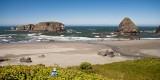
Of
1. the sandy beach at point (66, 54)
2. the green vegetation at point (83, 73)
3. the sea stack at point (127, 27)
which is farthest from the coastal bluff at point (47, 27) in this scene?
the green vegetation at point (83, 73)

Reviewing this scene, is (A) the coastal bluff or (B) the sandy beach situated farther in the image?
(A) the coastal bluff

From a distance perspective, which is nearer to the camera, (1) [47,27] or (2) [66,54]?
(2) [66,54]

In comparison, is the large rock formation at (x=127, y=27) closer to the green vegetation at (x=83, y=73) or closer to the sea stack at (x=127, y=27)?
the sea stack at (x=127, y=27)

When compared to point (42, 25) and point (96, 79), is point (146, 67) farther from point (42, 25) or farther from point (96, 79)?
point (42, 25)

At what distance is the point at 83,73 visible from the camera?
1714cm

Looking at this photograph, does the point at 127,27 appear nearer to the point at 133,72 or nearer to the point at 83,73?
the point at 133,72

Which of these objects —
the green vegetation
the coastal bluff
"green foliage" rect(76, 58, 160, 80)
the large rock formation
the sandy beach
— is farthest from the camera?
the coastal bluff

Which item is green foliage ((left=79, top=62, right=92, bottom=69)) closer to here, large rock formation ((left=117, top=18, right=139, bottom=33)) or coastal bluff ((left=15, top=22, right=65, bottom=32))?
large rock formation ((left=117, top=18, right=139, bottom=33))

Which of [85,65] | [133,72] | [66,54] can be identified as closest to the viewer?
[133,72]

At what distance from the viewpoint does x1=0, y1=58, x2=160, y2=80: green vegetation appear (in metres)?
14.4

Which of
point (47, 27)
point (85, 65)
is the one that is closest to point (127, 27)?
point (47, 27)

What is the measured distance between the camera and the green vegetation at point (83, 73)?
14.4 meters

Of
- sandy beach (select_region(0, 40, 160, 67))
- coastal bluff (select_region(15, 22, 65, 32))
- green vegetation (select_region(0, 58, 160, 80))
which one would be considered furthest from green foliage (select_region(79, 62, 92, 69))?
coastal bluff (select_region(15, 22, 65, 32))

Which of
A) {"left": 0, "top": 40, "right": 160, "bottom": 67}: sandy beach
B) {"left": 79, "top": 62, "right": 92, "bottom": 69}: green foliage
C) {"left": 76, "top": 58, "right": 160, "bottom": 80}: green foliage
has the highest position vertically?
{"left": 79, "top": 62, "right": 92, "bottom": 69}: green foliage
